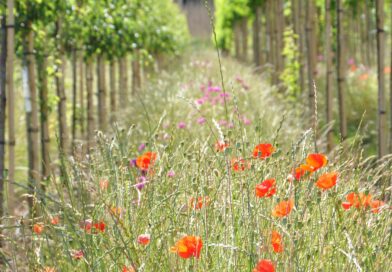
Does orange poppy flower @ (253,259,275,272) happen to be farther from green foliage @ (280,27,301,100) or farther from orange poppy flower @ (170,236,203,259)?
green foliage @ (280,27,301,100)

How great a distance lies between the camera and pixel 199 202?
9.59 ft

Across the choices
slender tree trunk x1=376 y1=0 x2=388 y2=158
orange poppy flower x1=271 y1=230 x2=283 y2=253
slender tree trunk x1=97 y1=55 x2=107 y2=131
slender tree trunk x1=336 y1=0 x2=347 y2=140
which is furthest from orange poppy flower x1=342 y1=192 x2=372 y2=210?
slender tree trunk x1=97 y1=55 x2=107 y2=131

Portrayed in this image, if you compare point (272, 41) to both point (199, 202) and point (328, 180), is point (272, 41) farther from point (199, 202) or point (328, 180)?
point (328, 180)

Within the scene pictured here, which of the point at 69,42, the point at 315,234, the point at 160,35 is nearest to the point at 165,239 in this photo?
the point at 315,234

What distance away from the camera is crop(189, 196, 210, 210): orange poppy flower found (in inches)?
111

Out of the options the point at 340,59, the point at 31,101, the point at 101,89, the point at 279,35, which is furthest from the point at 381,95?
the point at 279,35

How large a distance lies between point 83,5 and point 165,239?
18.3 feet

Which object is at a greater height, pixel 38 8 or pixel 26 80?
pixel 38 8

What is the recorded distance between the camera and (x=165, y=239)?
2.83 m

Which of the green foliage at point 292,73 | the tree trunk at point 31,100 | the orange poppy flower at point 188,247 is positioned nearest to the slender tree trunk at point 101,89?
the green foliage at point 292,73

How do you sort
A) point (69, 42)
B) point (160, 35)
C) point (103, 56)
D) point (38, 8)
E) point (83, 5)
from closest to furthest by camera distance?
1. point (38, 8)
2. point (83, 5)
3. point (69, 42)
4. point (103, 56)
5. point (160, 35)

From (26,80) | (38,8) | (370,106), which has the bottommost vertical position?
(370,106)

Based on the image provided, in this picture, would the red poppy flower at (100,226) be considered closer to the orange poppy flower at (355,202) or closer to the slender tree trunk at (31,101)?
the orange poppy flower at (355,202)

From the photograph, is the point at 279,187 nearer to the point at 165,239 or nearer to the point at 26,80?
the point at 165,239
